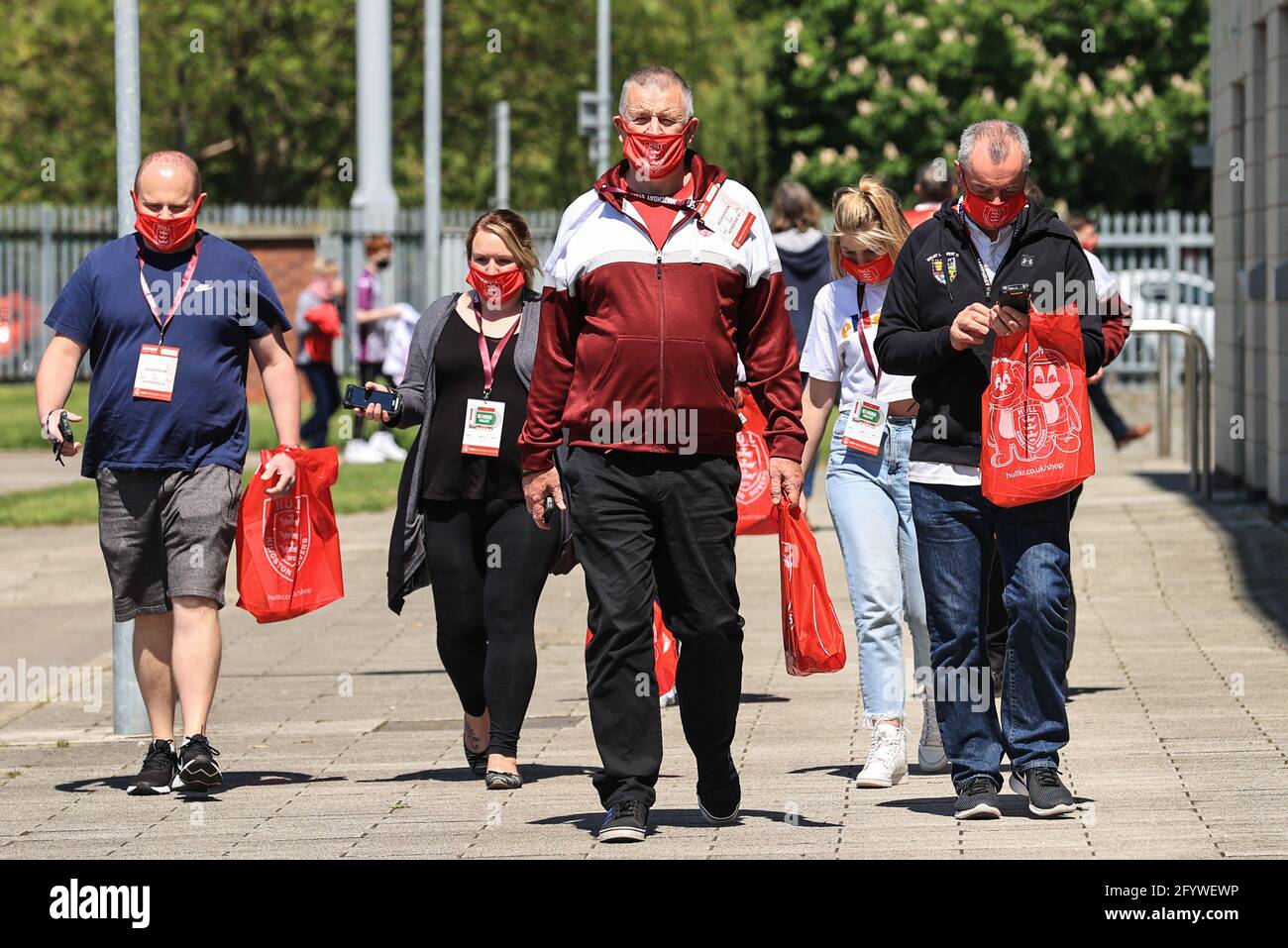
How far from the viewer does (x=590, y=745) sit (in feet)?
27.9

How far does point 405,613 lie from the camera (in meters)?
12.4

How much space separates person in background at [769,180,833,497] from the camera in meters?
11.7

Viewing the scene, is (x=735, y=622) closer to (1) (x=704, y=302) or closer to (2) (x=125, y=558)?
(1) (x=704, y=302)

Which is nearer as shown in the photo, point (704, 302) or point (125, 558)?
point (704, 302)

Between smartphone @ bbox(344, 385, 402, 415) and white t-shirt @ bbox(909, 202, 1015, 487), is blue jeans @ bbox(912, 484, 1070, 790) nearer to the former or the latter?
white t-shirt @ bbox(909, 202, 1015, 487)

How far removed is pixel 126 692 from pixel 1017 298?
3989mm

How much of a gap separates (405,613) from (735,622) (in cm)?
602


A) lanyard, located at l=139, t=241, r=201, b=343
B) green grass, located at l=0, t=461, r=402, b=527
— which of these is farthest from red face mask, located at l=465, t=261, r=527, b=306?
green grass, located at l=0, t=461, r=402, b=527

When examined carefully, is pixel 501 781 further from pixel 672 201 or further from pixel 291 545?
pixel 672 201

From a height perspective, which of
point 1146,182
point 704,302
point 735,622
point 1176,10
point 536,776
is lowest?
point 536,776

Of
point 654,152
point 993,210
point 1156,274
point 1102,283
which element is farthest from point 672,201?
point 1156,274

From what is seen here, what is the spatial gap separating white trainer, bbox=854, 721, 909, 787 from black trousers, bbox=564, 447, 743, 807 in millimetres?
985
